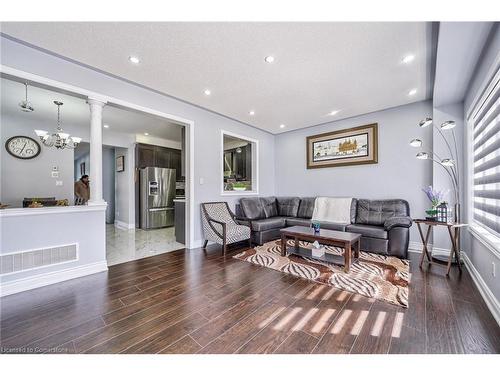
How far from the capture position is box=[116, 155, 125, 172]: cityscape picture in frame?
6.16m

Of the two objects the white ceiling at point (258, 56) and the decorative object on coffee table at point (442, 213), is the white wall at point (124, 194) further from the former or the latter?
the decorative object on coffee table at point (442, 213)

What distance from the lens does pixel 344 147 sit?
467 cm

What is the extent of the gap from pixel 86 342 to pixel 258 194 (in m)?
4.33

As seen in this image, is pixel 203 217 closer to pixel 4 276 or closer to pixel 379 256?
pixel 4 276

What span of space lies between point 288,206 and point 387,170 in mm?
2208

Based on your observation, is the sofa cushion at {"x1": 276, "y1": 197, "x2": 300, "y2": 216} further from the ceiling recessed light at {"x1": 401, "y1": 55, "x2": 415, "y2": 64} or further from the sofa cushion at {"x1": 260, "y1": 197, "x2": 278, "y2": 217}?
the ceiling recessed light at {"x1": 401, "y1": 55, "x2": 415, "y2": 64}

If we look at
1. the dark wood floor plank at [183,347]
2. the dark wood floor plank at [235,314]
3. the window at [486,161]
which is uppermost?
the window at [486,161]

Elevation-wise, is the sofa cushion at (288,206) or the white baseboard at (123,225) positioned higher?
the sofa cushion at (288,206)

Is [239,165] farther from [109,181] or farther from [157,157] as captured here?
[109,181]

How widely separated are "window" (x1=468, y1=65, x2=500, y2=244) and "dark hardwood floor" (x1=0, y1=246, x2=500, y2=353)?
76 cm

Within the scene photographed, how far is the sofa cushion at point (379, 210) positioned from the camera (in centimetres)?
376

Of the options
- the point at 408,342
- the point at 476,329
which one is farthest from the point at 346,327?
the point at 476,329

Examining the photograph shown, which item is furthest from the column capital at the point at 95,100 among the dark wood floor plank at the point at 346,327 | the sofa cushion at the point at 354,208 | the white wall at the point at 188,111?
the sofa cushion at the point at 354,208

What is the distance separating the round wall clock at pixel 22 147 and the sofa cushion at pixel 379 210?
23.4 feet
